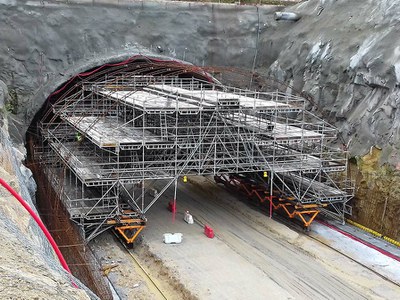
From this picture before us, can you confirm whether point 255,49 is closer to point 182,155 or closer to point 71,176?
point 182,155

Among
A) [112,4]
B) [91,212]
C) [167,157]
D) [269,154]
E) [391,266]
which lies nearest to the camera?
[391,266]

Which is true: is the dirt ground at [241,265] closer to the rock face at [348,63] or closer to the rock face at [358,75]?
the rock face at [358,75]

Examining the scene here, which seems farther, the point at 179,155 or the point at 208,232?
the point at 179,155

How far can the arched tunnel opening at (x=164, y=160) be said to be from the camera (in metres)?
20.0

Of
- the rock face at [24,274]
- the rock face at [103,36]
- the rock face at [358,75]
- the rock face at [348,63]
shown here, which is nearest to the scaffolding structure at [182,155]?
the rock face at [358,75]

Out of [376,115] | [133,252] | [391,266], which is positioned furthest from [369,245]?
[133,252]

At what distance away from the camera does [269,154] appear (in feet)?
81.5

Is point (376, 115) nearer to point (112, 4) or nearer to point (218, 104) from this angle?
point (218, 104)

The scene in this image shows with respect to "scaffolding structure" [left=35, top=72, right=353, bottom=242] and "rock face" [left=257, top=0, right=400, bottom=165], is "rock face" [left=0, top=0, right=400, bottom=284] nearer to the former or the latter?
"rock face" [left=257, top=0, right=400, bottom=165]

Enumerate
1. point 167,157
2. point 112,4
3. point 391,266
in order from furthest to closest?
point 112,4
point 167,157
point 391,266

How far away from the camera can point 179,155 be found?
22.9m

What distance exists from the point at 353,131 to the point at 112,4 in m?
17.0

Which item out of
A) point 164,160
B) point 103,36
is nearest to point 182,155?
point 164,160

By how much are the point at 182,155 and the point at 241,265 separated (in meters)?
6.35
